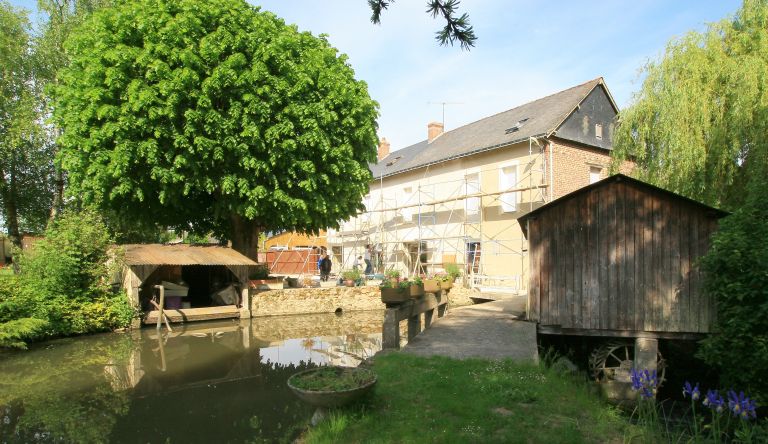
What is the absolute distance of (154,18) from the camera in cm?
1412

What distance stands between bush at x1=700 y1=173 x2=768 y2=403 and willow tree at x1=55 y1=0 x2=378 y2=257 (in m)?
11.6

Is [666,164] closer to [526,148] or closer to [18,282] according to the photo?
Answer: [526,148]

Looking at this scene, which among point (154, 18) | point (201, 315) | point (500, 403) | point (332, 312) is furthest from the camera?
point (332, 312)

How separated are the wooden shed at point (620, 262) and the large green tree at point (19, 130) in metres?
21.7

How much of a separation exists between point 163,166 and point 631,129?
14758 millimetres

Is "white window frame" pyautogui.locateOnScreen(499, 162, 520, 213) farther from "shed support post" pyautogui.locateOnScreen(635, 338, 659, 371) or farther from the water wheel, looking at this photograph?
"shed support post" pyautogui.locateOnScreen(635, 338, 659, 371)

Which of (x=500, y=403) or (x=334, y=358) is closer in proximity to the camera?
(x=500, y=403)

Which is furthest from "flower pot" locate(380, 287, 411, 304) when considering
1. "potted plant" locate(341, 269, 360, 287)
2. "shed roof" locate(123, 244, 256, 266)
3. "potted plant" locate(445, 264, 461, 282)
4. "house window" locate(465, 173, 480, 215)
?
"house window" locate(465, 173, 480, 215)

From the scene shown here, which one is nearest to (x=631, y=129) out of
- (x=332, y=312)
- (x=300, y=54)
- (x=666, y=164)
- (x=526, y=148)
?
(x=666, y=164)

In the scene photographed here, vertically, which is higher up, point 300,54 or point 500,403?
point 300,54

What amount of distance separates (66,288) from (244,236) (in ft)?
21.9

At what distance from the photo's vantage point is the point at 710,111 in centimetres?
1235

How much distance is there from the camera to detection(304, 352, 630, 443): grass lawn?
4648 mm

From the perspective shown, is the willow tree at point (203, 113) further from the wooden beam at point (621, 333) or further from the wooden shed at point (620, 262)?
the wooden beam at point (621, 333)
